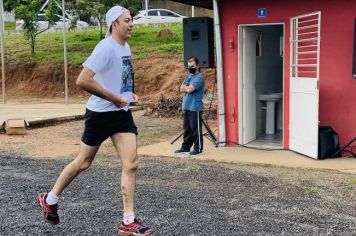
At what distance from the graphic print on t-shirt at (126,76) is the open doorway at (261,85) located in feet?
16.1

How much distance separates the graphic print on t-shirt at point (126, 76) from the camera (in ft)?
15.3

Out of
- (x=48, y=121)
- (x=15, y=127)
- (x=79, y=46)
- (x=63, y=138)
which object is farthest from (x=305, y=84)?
(x=79, y=46)

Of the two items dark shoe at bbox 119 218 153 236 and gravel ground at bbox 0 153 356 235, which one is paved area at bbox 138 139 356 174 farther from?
dark shoe at bbox 119 218 153 236

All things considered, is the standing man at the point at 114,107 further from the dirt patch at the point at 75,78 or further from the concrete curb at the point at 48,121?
the dirt patch at the point at 75,78

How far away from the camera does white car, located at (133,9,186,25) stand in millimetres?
33062

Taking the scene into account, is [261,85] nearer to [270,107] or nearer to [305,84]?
[270,107]

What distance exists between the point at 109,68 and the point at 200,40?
4964 millimetres

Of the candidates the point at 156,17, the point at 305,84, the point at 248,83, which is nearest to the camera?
the point at 305,84

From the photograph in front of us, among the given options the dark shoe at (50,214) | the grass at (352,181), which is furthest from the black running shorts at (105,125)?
the grass at (352,181)

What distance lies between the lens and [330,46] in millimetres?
8438

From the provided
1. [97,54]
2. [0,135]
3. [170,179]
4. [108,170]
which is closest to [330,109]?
[170,179]

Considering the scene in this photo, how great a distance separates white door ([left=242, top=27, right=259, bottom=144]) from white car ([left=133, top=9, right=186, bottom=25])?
77.1ft

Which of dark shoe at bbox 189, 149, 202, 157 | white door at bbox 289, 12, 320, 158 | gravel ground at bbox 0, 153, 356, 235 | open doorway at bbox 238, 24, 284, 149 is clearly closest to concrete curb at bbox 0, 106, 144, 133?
gravel ground at bbox 0, 153, 356, 235

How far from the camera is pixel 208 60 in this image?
923 cm
